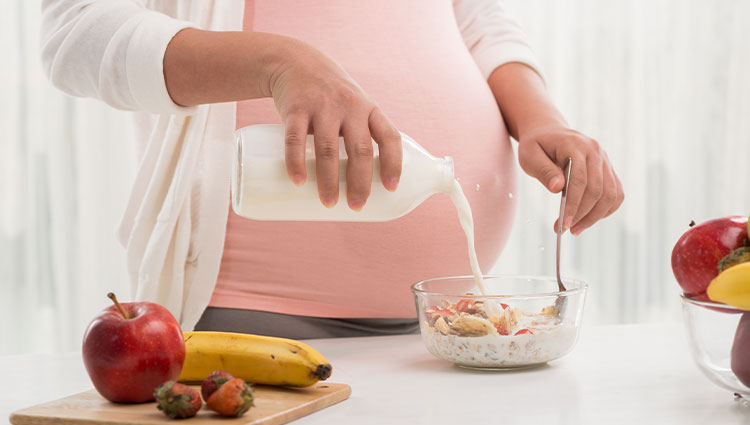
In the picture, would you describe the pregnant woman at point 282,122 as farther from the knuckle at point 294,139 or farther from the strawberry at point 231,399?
the strawberry at point 231,399

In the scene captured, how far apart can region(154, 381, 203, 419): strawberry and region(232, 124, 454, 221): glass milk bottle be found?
0.68 ft

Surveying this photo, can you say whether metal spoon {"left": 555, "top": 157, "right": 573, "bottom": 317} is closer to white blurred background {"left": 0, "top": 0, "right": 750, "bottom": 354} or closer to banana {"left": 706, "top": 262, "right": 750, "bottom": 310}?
banana {"left": 706, "top": 262, "right": 750, "bottom": 310}

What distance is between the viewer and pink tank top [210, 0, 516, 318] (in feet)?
3.32

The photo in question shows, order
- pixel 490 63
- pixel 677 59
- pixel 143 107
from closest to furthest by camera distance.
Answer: pixel 143 107
pixel 490 63
pixel 677 59

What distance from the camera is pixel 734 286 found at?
590mm

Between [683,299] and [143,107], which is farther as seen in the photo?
[143,107]

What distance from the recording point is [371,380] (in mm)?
791

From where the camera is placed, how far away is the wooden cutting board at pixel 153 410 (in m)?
0.61

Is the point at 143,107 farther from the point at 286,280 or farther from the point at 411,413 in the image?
the point at 411,413

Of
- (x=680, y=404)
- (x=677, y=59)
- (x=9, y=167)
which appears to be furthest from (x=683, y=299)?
(x=677, y=59)

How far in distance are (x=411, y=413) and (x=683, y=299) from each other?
0.82 ft

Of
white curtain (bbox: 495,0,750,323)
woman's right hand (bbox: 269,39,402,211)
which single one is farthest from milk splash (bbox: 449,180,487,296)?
white curtain (bbox: 495,0,750,323)

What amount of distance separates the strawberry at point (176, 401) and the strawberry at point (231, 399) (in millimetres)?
15

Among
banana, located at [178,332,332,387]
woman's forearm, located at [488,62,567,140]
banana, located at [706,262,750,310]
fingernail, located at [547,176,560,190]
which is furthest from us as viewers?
woman's forearm, located at [488,62,567,140]
